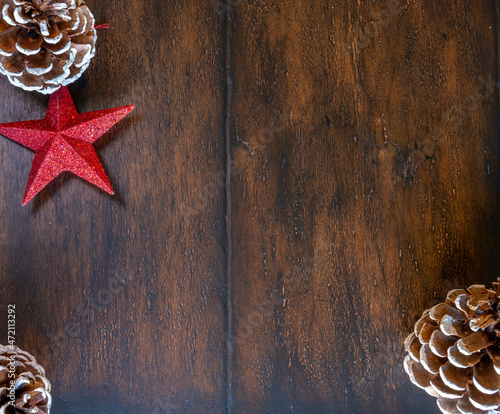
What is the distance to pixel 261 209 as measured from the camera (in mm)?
547

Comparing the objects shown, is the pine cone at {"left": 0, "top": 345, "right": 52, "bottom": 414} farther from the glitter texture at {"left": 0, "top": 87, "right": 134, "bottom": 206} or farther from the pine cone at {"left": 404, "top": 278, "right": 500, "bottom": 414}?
the pine cone at {"left": 404, "top": 278, "right": 500, "bottom": 414}

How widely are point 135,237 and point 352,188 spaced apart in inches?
12.2

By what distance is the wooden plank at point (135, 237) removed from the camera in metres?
0.53

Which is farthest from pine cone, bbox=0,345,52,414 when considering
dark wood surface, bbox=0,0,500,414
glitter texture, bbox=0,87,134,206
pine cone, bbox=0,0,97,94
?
pine cone, bbox=0,0,97,94

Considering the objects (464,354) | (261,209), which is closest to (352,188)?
(261,209)

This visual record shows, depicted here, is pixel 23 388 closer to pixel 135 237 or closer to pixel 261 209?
pixel 135 237

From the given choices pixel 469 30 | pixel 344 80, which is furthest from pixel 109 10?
pixel 469 30

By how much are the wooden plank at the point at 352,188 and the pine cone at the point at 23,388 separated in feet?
0.78

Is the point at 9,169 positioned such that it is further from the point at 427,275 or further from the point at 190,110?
the point at 427,275

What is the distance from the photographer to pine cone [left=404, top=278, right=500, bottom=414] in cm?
41

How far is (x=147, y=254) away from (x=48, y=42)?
286 mm

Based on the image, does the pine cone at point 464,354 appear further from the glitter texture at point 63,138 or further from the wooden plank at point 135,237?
the glitter texture at point 63,138

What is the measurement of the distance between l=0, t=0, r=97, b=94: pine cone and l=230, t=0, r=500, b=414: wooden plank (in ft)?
0.67

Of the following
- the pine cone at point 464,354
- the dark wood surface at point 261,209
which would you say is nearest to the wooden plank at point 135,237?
the dark wood surface at point 261,209
